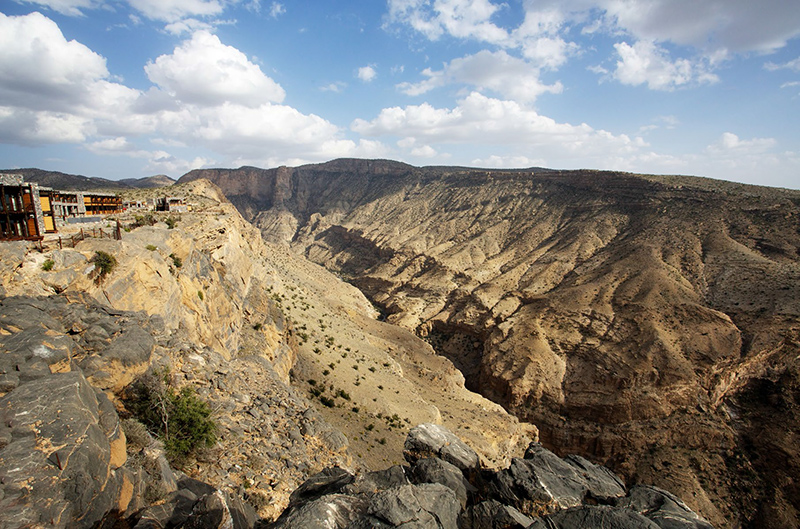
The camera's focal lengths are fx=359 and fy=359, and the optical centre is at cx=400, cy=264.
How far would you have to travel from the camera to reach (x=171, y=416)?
31.3ft

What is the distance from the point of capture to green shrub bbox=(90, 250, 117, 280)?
11.8m

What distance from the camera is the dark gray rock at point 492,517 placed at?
6.52 metres

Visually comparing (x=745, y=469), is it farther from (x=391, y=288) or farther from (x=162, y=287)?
(x=391, y=288)

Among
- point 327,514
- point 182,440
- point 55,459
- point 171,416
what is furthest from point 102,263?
point 327,514

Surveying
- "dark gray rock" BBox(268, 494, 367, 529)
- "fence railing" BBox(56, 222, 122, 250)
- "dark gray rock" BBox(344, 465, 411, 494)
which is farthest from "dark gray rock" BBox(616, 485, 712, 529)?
"fence railing" BBox(56, 222, 122, 250)

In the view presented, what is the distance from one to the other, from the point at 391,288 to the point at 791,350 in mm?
52117

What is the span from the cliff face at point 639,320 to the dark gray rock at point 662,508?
26594 mm

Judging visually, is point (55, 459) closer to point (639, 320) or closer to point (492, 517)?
point (492, 517)

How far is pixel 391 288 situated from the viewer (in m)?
69.1

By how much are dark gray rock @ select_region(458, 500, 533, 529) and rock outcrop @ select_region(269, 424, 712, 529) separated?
0.02 m

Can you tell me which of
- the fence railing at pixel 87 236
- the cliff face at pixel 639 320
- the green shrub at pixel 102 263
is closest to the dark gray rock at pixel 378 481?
the green shrub at pixel 102 263

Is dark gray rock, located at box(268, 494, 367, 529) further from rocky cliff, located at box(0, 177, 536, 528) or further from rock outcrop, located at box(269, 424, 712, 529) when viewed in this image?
rocky cliff, located at box(0, 177, 536, 528)

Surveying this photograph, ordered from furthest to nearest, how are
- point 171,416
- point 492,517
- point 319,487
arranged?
point 171,416, point 319,487, point 492,517

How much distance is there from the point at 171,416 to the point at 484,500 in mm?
8145
